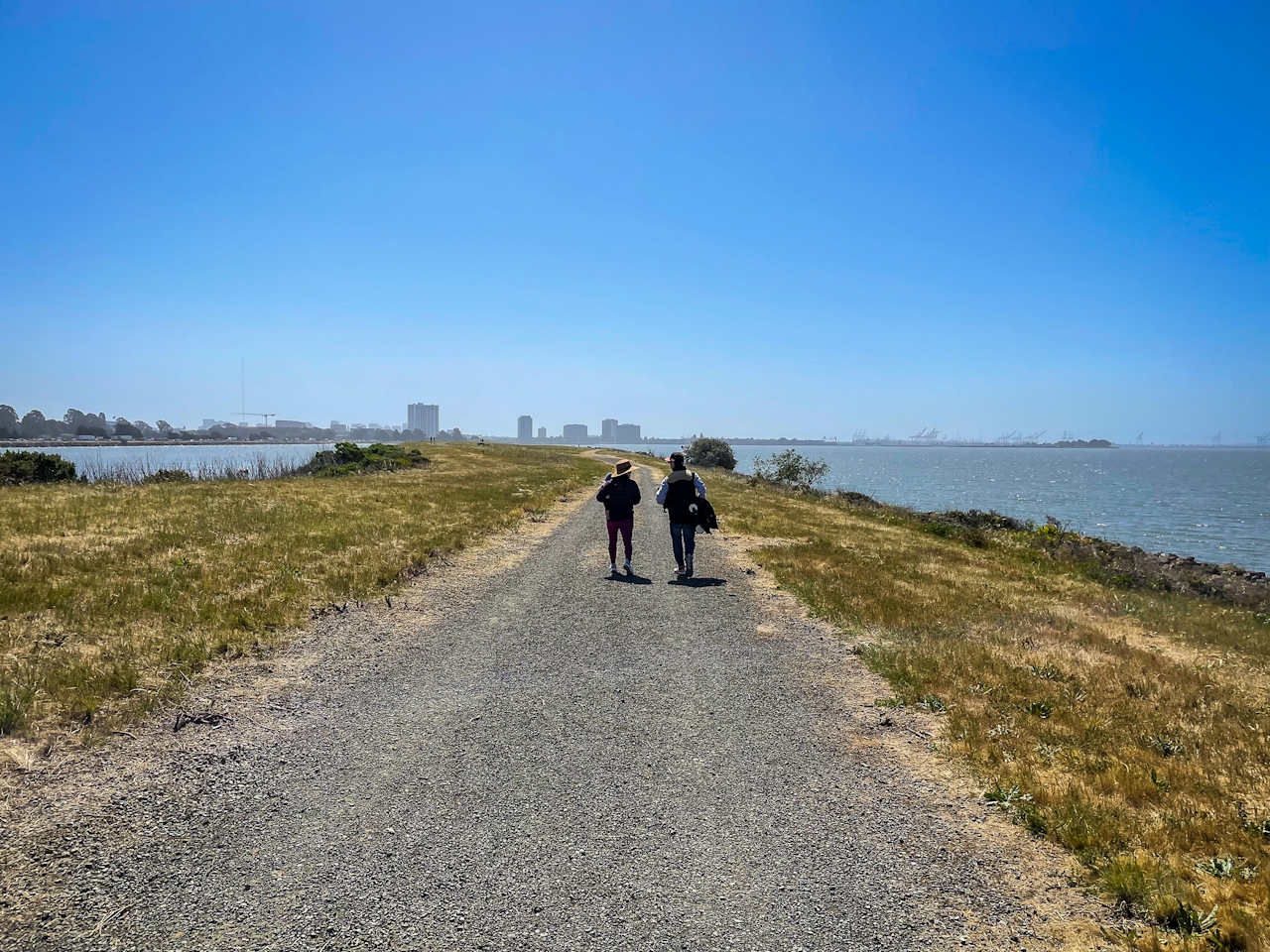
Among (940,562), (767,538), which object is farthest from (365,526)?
(940,562)

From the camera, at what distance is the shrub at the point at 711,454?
95425 mm

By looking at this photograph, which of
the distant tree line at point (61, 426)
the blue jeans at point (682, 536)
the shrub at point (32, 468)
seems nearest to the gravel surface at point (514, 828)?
the blue jeans at point (682, 536)

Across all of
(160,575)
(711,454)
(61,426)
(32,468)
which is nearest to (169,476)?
(32,468)

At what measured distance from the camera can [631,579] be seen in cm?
1487

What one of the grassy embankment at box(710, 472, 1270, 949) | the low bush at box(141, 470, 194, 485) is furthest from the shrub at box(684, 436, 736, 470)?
the grassy embankment at box(710, 472, 1270, 949)

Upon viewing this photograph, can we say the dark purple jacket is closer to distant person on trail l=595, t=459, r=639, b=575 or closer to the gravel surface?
distant person on trail l=595, t=459, r=639, b=575

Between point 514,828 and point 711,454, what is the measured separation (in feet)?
301

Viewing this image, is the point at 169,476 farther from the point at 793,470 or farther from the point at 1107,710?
the point at 793,470

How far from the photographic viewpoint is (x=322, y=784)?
5.46 metres

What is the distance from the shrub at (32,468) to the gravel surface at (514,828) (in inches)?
1224

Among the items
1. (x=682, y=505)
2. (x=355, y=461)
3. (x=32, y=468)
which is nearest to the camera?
(x=682, y=505)

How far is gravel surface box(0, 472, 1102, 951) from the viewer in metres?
3.84

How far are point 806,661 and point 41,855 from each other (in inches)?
332

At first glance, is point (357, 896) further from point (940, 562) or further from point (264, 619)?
point (940, 562)
